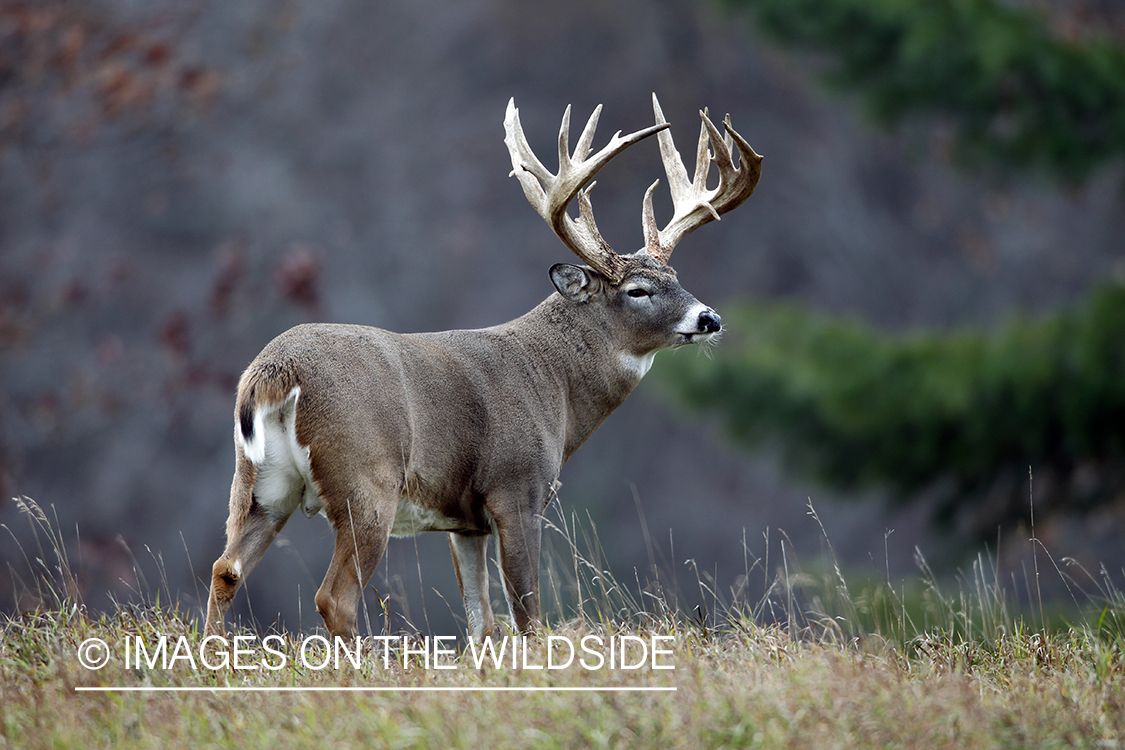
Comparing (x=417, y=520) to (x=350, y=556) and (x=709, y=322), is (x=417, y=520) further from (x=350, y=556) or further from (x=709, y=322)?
(x=709, y=322)

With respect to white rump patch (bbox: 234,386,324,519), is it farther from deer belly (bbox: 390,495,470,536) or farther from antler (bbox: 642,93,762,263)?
antler (bbox: 642,93,762,263)

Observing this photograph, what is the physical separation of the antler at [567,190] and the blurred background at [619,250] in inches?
65.3

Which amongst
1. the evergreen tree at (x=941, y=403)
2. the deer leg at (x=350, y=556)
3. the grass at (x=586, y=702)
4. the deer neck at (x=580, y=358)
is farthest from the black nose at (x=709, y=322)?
the evergreen tree at (x=941, y=403)

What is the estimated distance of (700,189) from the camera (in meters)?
6.24

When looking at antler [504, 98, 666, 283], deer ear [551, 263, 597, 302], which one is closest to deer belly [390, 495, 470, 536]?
deer ear [551, 263, 597, 302]

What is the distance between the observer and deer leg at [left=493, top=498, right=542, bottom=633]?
5102mm

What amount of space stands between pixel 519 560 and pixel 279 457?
1.15 m

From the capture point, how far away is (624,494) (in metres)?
19.5

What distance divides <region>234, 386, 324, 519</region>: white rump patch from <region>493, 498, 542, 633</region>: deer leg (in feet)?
2.74

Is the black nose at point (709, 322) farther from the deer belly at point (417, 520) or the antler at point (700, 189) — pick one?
the deer belly at point (417, 520)

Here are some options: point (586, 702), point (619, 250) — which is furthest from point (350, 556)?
point (619, 250)

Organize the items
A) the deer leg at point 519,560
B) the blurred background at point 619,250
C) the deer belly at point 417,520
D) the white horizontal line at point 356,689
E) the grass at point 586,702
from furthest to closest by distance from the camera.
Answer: the blurred background at point 619,250 < the deer leg at point 519,560 < the deer belly at point 417,520 < the white horizontal line at point 356,689 < the grass at point 586,702

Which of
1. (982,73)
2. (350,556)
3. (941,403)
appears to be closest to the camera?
(350,556)

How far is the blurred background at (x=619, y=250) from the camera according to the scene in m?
10.5
